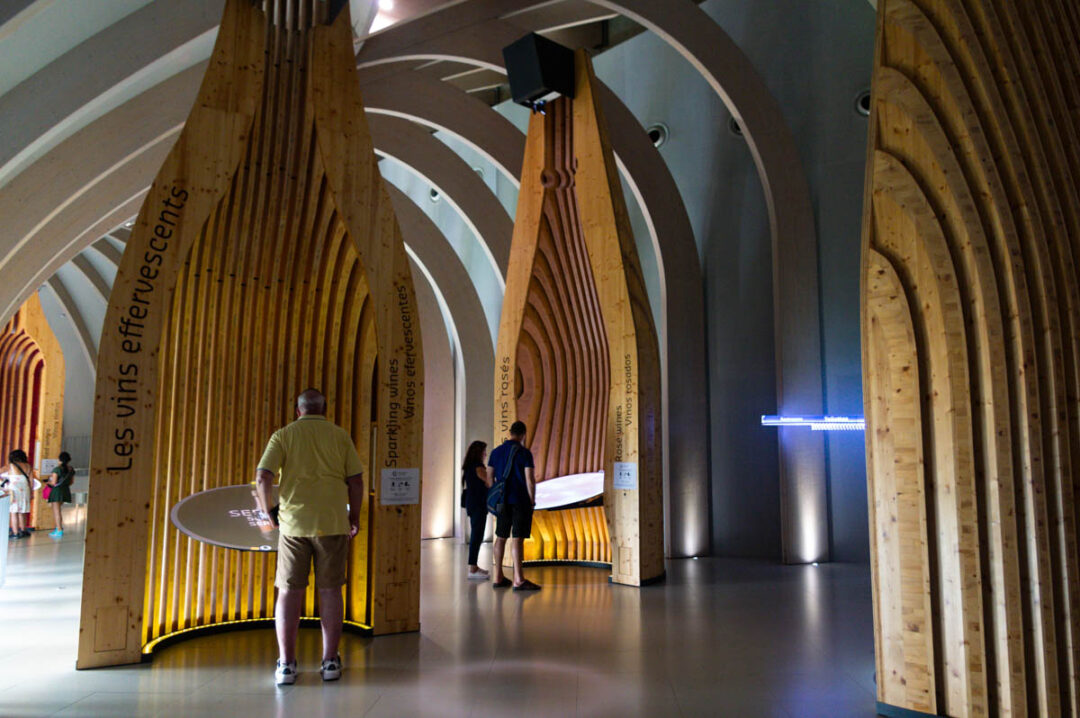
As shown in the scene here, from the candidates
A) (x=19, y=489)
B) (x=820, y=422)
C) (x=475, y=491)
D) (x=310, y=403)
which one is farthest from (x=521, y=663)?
(x=19, y=489)

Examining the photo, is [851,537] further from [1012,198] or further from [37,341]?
[37,341]

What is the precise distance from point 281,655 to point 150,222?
2910 mm

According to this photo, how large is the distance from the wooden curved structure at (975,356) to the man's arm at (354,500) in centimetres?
300

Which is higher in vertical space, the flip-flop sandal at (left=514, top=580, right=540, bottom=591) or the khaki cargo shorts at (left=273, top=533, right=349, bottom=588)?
the khaki cargo shorts at (left=273, top=533, right=349, bottom=588)

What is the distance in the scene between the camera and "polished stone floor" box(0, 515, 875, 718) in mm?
4332

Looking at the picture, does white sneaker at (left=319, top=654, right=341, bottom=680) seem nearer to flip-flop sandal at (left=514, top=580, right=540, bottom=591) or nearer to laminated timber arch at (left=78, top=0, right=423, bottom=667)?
laminated timber arch at (left=78, top=0, right=423, bottom=667)

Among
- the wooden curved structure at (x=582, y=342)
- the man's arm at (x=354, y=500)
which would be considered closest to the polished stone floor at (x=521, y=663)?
the man's arm at (x=354, y=500)

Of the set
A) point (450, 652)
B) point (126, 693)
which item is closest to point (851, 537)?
point (450, 652)

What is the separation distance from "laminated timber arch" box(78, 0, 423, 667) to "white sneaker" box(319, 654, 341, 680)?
1.09 meters

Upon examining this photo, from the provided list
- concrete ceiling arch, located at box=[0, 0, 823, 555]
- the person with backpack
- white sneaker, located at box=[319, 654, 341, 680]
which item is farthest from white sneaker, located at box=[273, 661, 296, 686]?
the person with backpack

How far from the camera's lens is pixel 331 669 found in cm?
486

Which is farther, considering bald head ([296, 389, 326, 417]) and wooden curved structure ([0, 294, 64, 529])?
wooden curved structure ([0, 294, 64, 529])

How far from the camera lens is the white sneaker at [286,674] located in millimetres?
4730

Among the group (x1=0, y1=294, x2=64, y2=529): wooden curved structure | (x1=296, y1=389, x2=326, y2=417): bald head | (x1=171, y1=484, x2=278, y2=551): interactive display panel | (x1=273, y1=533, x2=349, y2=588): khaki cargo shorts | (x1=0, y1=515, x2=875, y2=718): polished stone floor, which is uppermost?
(x1=0, y1=294, x2=64, y2=529): wooden curved structure
